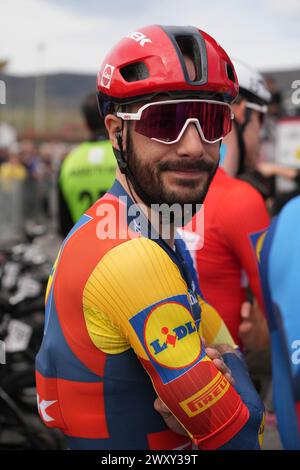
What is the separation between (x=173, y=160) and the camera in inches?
75.6

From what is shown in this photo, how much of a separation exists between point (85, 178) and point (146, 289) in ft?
10.0

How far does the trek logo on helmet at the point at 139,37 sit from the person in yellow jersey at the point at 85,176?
2530mm

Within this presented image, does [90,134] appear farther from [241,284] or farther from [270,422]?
[270,422]

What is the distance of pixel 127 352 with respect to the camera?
177 cm

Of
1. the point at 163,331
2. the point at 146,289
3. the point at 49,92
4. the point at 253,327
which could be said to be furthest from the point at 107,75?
the point at 49,92

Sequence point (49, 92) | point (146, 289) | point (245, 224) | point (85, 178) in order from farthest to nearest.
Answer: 1. point (49, 92)
2. point (85, 178)
3. point (245, 224)
4. point (146, 289)

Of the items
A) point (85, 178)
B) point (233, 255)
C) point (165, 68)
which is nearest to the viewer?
point (165, 68)

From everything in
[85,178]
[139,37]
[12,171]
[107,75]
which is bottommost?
[12,171]

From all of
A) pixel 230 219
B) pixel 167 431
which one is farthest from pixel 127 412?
pixel 230 219

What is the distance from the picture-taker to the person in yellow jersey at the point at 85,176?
4590 mm

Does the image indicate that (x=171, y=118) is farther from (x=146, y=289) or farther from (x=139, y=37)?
(x=146, y=289)

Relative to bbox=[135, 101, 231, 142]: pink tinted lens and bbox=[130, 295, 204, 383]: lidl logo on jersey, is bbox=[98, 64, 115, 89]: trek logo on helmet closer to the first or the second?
bbox=[135, 101, 231, 142]: pink tinted lens

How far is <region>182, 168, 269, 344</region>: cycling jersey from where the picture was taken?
2893mm
